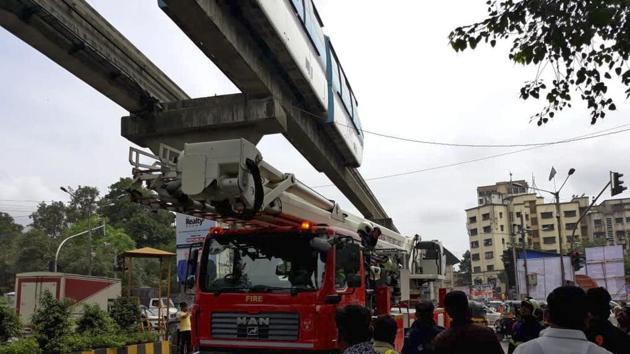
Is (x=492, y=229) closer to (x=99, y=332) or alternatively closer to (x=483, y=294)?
(x=483, y=294)

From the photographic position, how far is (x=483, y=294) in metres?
68.4

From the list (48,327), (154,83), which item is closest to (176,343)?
(48,327)

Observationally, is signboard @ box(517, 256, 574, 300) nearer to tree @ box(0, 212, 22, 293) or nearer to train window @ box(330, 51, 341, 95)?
train window @ box(330, 51, 341, 95)

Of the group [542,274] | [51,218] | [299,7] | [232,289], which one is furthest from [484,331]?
[51,218]

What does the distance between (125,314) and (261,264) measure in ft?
24.8

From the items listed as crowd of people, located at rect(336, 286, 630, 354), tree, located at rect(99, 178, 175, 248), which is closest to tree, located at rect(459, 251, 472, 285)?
tree, located at rect(99, 178, 175, 248)

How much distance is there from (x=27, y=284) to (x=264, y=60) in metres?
12.6

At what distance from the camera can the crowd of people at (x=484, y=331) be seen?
2797 millimetres

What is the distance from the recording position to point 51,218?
9119 cm

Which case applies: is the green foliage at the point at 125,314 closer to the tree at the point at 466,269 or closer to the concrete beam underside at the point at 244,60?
the concrete beam underside at the point at 244,60

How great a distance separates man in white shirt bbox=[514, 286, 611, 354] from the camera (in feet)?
8.97

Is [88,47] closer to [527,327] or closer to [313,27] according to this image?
[313,27]

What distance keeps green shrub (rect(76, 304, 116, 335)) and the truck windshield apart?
5.71 m

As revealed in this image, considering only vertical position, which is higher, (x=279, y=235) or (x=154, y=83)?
(x=154, y=83)
